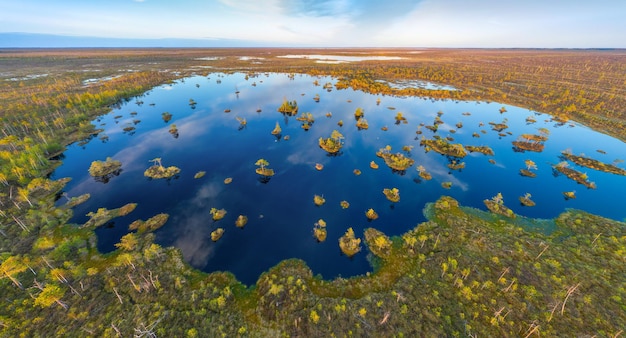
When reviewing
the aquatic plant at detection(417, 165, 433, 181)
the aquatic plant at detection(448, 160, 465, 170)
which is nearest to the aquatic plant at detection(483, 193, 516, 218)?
the aquatic plant at detection(417, 165, 433, 181)

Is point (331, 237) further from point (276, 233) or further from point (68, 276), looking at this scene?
point (68, 276)

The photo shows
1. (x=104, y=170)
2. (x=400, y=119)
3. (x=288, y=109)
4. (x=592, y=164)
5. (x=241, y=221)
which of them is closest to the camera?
(x=241, y=221)

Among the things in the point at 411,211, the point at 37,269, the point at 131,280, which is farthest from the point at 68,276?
the point at 411,211

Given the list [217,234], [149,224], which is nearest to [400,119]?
[217,234]

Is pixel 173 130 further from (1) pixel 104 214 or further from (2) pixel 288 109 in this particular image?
(1) pixel 104 214

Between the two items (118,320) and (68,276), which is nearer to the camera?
(118,320)

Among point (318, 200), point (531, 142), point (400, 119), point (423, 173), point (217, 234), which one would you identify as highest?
point (400, 119)

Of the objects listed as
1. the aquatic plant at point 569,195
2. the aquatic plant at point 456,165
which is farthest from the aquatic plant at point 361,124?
the aquatic plant at point 569,195
